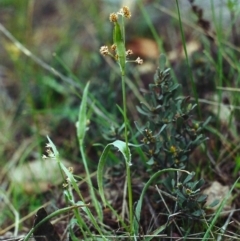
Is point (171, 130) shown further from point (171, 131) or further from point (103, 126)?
point (103, 126)

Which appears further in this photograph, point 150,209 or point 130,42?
point 130,42

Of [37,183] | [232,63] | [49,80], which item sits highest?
[232,63]

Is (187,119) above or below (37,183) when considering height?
above

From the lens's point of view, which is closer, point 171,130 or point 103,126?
point 171,130

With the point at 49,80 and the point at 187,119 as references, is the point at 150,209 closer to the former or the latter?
the point at 187,119

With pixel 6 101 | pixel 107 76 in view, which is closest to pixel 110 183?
pixel 107 76

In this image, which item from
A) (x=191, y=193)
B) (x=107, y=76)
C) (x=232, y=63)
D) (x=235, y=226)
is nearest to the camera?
(x=191, y=193)

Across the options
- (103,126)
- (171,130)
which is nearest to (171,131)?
(171,130)

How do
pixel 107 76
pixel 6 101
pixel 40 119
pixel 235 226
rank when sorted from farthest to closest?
1. pixel 6 101
2. pixel 40 119
3. pixel 107 76
4. pixel 235 226
